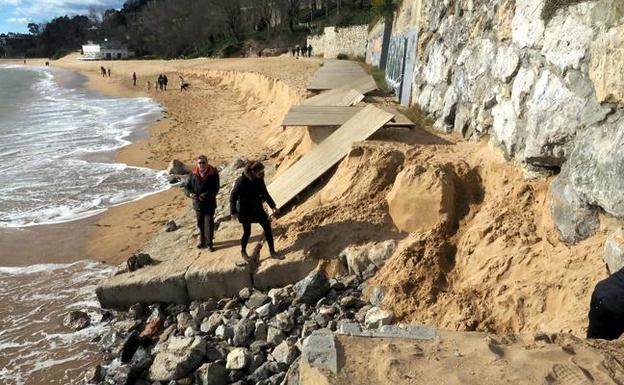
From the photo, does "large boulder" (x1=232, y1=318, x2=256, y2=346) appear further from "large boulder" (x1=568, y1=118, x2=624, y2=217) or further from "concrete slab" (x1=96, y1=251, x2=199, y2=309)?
"large boulder" (x1=568, y1=118, x2=624, y2=217)

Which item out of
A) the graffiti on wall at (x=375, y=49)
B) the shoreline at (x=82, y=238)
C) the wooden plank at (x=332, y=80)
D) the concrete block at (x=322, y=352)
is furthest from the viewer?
the graffiti on wall at (x=375, y=49)

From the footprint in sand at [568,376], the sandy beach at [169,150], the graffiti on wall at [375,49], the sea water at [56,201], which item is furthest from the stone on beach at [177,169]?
the graffiti on wall at [375,49]

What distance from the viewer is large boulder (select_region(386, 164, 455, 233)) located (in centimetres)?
741

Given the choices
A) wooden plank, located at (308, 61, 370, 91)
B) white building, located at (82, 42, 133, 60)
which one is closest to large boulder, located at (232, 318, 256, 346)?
wooden plank, located at (308, 61, 370, 91)

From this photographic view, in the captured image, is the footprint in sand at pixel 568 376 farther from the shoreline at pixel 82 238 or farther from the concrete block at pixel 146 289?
the shoreline at pixel 82 238

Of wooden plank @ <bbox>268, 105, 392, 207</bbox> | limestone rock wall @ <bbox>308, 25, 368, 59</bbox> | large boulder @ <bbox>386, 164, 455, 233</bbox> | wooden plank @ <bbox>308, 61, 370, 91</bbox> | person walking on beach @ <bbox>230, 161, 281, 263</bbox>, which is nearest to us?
person walking on beach @ <bbox>230, 161, 281, 263</bbox>

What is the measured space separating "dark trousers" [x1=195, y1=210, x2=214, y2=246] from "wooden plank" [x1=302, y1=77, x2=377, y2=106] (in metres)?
5.98

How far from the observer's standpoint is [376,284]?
22.6 ft

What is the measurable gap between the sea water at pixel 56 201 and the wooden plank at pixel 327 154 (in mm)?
3811

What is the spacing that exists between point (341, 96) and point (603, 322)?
11.7 meters

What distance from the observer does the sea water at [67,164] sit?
1316 cm

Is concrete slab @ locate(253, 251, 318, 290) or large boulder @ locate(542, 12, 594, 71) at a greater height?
large boulder @ locate(542, 12, 594, 71)

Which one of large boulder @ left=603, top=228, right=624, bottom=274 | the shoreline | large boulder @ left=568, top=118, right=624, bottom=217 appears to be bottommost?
the shoreline

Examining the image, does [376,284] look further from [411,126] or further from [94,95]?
[94,95]
